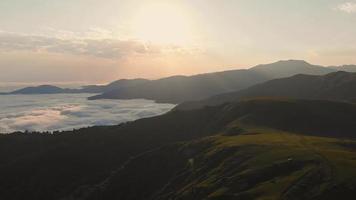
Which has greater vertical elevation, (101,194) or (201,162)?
(201,162)

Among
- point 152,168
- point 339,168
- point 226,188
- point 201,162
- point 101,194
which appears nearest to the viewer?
point 339,168

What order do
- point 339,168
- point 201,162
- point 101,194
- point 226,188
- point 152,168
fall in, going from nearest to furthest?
point 339,168, point 226,188, point 201,162, point 101,194, point 152,168

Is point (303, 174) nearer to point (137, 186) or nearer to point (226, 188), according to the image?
point (226, 188)

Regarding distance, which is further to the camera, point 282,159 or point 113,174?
point 113,174

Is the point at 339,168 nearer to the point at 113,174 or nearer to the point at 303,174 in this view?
the point at 303,174

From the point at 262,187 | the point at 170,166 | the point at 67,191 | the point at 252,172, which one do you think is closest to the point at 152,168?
the point at 170,166

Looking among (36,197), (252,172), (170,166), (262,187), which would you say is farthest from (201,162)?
(36,197)

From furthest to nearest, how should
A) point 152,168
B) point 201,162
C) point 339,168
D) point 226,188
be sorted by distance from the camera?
point 152,168 → point 201,162 → point 226,188 → point 339,168

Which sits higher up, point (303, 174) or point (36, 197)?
point (303, 174)

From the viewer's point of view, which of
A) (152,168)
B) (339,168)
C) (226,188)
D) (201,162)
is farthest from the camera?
(152,168)
